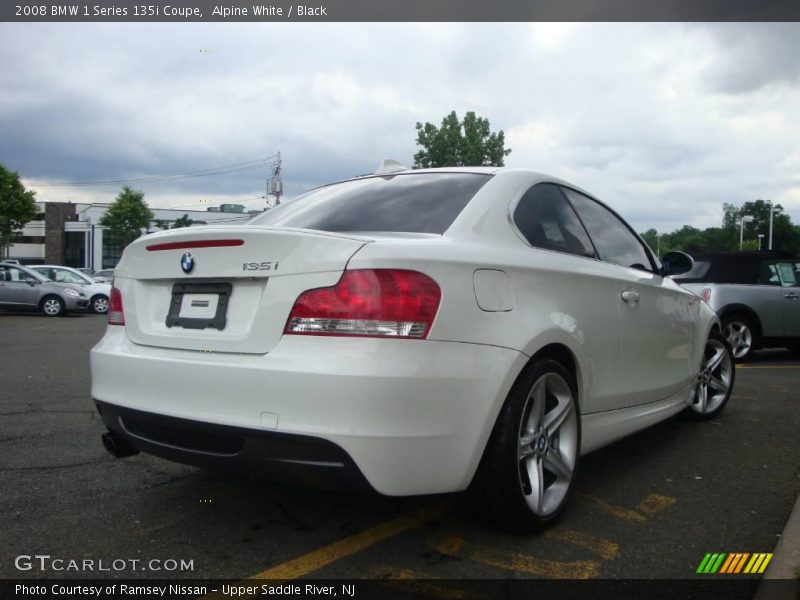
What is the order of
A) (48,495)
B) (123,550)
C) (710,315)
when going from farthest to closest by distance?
(710,315)
(48,495)
(123,550)

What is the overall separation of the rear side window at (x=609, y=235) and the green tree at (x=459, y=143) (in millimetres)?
39159

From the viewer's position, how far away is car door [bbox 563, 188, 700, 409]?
378 centimetres

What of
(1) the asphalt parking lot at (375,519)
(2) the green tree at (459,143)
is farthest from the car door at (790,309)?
(2) the green tree at (459,143)

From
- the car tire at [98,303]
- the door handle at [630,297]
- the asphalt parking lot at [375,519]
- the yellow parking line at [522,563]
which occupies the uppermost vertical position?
the door handle at [630,297]

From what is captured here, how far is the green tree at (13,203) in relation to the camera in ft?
145

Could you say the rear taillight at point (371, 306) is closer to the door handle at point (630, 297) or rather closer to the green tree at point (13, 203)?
the door handle at point (630, 297)

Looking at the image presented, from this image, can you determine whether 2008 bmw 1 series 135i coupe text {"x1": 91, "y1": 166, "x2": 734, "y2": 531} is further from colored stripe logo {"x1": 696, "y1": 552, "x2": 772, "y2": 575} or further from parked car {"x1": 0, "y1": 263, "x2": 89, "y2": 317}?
parked car {"x1": 0, "y1": 263, "x2": 89, "y2": 317}

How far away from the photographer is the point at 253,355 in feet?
8.31

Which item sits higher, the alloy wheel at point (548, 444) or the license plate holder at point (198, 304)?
the license plate holder at point (198, 304)

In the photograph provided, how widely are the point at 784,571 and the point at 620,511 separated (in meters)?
0.82

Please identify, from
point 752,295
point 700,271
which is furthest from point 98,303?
point 752,295
